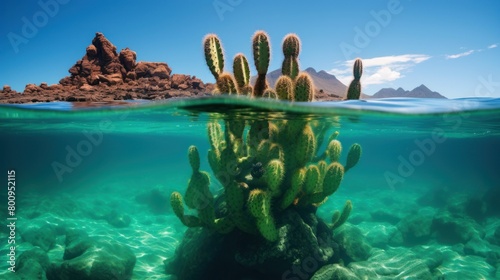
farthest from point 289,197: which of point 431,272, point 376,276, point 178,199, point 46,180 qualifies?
point 46,180

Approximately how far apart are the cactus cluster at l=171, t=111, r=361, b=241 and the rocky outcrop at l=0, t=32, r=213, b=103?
6127 millimetres

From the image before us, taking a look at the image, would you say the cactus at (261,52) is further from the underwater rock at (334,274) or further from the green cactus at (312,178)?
the underwater rock at (334,274)

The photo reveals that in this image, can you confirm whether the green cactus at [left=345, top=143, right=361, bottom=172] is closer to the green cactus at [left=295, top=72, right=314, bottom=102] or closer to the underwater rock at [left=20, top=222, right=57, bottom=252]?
the green cactus at [left=295, top=72, right=314, bottom=102]

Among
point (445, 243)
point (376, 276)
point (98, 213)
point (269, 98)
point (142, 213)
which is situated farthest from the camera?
point (142, 213)

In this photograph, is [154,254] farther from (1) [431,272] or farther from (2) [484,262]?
(2) [484,262]

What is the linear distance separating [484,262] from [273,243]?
1034cm

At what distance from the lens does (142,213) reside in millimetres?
20578

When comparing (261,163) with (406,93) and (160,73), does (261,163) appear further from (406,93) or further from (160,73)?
(406,93)

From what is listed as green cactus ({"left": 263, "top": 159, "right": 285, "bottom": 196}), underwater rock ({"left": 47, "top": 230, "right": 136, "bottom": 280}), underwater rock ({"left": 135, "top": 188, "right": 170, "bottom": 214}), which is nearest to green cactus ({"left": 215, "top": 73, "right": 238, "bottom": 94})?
green cactus ({"left": 263, "top": 159, "right": 285, "bottom": 196})

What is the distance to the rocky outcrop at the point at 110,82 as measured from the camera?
13883 millimetres

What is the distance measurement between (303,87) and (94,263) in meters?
7.72

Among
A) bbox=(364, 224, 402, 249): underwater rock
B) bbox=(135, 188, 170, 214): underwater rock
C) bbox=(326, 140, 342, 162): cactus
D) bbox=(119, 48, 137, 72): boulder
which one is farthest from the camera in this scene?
bbox=(135, 188, 170, 214): underwater rock

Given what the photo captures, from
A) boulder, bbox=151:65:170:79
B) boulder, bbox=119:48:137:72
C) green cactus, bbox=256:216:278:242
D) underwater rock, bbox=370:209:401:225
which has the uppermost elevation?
boulder, bbox=119:48:137:72

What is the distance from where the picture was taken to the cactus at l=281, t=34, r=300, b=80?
7.33 metres
